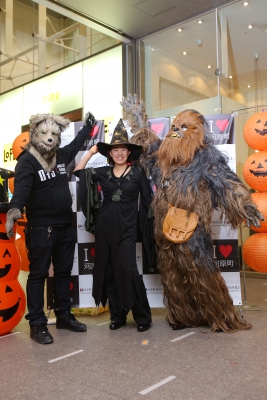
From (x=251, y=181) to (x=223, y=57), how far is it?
188 centimetres

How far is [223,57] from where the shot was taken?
202 inches

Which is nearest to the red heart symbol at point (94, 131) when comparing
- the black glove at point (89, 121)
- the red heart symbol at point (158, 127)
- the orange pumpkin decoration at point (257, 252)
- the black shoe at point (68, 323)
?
the black glove at point (89, 121)

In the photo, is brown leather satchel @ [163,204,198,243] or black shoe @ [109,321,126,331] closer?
brown leather satchel @ [163,204,198,243]

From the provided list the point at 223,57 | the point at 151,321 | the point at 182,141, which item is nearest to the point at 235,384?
the point at 151,321

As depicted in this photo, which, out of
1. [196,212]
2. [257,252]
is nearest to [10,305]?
[196,212]

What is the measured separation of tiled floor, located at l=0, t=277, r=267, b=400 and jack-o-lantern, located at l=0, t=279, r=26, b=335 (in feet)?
0.30

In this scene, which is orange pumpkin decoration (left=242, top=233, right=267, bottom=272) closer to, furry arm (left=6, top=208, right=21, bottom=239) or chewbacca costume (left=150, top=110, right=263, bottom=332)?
chewbacca costume (left=150, top=110, right=263, bottom=332)

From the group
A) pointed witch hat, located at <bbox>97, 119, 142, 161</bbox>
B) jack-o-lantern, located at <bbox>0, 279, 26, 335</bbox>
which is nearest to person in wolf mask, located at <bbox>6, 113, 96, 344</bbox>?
jack-o-lantern, located at <bbox>0, 279, 26, 335</bbox>

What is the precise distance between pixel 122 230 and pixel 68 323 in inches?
29.8

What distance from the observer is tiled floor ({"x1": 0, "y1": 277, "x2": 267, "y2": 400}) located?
179cm

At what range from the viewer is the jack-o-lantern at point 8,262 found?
106 inches

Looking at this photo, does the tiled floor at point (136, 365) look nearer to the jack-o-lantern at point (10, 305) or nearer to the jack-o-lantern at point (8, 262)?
the jack-o-lantern at point (10, 305)

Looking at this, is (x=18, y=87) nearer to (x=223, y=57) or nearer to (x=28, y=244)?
(x=223, y=57)

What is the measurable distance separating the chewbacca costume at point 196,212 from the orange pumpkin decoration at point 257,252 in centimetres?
128
